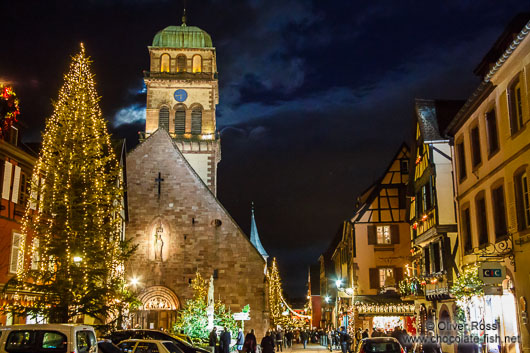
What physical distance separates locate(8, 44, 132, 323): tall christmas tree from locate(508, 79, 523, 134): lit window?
12.0m

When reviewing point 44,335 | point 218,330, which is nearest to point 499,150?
point 44,335

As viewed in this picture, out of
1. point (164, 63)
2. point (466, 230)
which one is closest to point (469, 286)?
point (466, 230)

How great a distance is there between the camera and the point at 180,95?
5100 cm

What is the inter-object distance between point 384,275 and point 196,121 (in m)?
21.5

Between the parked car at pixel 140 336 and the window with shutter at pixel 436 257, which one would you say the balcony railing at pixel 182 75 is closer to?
the window with shutter at pixel 436 257

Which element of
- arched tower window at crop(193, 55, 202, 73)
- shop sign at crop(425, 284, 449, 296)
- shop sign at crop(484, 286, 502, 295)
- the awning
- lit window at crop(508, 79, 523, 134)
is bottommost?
the awning

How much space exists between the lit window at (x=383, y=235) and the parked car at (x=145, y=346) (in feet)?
71.7

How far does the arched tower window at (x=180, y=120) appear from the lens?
49938mm

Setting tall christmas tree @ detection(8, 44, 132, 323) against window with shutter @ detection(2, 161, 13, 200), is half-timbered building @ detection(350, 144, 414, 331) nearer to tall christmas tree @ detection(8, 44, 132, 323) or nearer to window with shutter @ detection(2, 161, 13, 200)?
tall christmas tree @ detection(8, 44, 132, 323)

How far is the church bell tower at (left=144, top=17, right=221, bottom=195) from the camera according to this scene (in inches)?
1903

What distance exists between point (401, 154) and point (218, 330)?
15.4 meters

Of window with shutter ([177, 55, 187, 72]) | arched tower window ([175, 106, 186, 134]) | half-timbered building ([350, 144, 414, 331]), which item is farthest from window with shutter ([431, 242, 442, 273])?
window with shutter ([177, 55, 187, 72])

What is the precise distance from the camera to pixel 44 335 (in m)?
11.4

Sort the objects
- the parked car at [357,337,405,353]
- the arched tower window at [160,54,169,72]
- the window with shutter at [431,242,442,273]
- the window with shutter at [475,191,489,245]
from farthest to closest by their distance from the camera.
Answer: the arched tower window at [160,54,169,72] → the window with shutter at [431,242,442,273] → the window with shutter at [475,191,489,245] → the parked car at [357,337,405,353]
